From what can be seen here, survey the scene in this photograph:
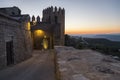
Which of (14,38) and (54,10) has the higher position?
(54,10)

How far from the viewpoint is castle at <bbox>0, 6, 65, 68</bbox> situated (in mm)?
10695

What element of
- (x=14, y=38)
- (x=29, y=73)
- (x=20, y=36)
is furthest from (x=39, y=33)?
(x=29, y=73)

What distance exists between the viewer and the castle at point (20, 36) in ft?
35.1

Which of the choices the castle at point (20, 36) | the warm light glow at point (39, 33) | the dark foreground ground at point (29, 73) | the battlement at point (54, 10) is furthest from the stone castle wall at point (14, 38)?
the battlement at point (54, 10)

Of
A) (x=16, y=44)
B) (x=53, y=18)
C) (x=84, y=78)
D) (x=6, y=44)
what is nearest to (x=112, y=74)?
(x=84, y=78)

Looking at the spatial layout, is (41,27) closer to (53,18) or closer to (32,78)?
(53,18)

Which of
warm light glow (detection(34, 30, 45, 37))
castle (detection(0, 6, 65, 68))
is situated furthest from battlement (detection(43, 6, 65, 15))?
warm light glow (detection(34, 30, 45, 37))

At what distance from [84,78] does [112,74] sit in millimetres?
454

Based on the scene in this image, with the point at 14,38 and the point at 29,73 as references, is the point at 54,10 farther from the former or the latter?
the point at 29,73

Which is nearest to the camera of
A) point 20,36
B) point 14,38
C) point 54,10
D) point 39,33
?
point 14,38

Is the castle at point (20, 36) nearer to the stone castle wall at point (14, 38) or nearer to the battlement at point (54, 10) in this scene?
the stone castle wall at point (14, 38)

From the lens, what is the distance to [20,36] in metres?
14.3

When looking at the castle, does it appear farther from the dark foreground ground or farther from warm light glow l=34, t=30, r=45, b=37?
the dark foreground ground

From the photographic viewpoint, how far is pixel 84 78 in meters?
2.05
